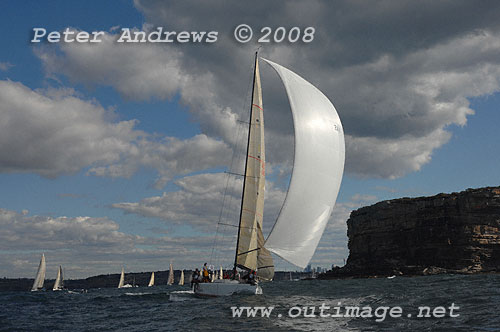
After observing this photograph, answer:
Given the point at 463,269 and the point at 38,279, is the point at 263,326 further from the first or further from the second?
the point at 38,279

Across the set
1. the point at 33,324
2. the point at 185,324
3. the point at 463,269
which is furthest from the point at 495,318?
the point at 463,269

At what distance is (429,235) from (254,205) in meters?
65.9

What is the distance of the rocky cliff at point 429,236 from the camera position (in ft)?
242

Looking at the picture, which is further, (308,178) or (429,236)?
Result: (429,236)

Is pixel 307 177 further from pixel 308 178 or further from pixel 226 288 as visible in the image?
pixel 226 288

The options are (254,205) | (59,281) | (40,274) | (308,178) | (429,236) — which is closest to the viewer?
(308,178)

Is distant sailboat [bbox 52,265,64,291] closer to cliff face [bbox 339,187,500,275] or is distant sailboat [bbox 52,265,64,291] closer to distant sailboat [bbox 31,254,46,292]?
distant sailboat [bbox 31,254,46,292]

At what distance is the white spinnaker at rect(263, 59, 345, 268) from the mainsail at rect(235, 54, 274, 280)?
208 inches

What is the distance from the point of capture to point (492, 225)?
2904 inches

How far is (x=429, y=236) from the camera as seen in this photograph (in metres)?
81.4

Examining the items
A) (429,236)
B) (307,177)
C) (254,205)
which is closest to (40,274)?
(429,236)

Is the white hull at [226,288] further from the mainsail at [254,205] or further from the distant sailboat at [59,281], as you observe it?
the distant sailboat at [59,281]

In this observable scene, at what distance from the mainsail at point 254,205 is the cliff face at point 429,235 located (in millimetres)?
58734

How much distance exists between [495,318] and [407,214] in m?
76.6
